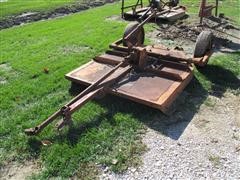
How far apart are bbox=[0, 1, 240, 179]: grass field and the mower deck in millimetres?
281

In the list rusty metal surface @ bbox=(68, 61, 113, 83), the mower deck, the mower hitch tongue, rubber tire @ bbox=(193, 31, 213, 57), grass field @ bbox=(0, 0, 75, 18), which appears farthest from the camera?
grass field @ bbox=(0, 0, 75, 18)

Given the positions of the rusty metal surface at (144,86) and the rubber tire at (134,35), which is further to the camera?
the rubber tire at (134,35)

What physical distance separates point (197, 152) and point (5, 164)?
2901mm

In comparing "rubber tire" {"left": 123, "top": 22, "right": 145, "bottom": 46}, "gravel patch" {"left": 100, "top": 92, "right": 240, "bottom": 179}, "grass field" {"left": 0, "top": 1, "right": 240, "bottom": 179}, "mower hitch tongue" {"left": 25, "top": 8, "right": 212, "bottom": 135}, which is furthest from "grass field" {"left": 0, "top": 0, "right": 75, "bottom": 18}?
"gravel patch" {"left": 100, "top": 92, "right": 240, "bottom": 179}

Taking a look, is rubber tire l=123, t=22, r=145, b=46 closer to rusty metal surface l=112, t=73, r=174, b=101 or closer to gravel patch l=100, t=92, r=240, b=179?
rusty metal surface l=112, t=73, r=174, b=101

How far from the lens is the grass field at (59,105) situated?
512cm

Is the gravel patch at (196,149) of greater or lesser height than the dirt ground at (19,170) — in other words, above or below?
above

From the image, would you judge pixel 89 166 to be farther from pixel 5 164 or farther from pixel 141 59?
pixel 141 59

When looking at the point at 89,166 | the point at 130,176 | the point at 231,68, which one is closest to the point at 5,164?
the point at 89,166

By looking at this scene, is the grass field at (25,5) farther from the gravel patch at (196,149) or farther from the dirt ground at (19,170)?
the gravel patch at (196,149)

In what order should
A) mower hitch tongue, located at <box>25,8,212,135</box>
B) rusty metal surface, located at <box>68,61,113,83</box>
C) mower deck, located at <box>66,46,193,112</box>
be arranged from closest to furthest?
mower hitch tongue, located at <box>25,8,212,135</box>
mower deck, located at <box>66,46,193,112</box>
rusty metal surface, located at <box>68,61,113,83</box>

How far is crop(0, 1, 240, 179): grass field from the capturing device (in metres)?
5.12

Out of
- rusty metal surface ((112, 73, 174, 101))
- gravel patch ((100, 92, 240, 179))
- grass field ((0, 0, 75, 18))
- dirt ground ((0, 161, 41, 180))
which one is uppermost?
rusty metal surface ((112, 73, 174, 101))

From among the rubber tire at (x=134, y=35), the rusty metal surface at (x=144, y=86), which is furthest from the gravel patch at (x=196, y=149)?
the rubber tire at (x=134, y=35)
